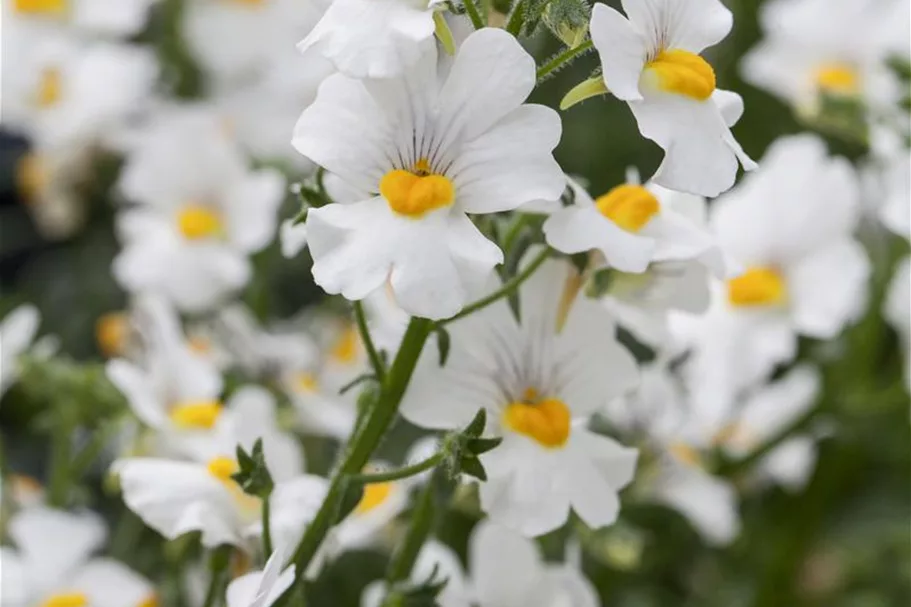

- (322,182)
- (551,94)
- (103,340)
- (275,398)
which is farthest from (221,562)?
(551,94)

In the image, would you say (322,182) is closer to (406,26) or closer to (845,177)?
(406,26)

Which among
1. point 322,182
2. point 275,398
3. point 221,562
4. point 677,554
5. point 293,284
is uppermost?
point 322,182

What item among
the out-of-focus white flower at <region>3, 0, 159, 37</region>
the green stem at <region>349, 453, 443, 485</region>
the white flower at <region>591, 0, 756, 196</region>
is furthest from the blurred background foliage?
the white flower at <region>591, 0, 756, 196</region>

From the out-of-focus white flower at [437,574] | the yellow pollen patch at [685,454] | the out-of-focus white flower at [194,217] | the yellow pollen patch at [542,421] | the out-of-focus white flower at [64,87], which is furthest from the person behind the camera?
the out-of-focus white flower at [64,87]

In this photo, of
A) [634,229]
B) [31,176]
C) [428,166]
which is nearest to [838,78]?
[634,229]

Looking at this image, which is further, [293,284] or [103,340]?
[293,284]

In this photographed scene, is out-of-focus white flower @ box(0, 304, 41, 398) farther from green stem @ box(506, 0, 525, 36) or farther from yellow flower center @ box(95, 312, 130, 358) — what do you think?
green stem @ box(506, 0, 525, 36)


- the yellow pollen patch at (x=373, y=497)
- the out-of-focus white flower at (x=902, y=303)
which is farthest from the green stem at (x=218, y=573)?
the out-of-focus white flower at (x=902, y=303)

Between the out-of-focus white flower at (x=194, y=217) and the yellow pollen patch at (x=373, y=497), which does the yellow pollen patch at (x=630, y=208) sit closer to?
the yellow pollen patch at (x=373, y=497)
